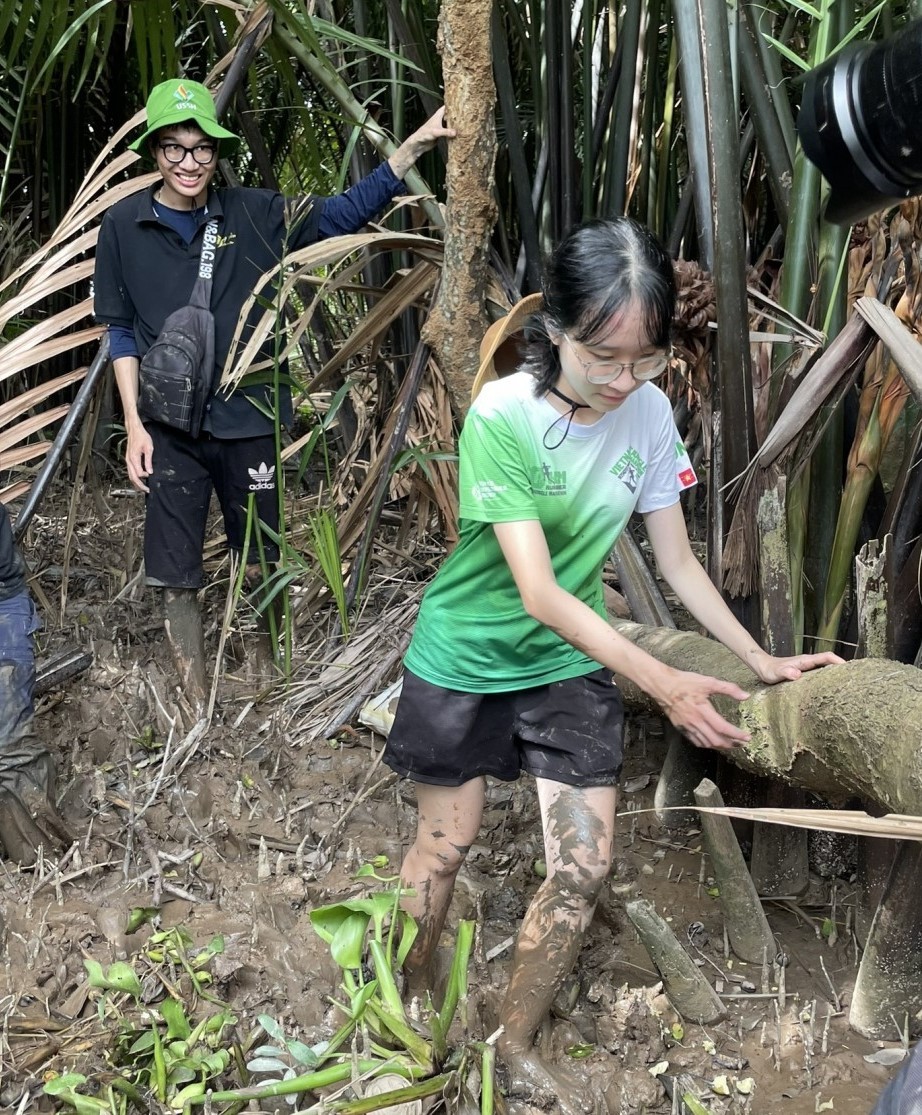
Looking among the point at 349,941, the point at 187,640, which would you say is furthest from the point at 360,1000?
the point at 187,640

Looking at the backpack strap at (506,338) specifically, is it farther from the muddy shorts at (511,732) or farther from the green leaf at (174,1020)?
the green leaf at (174,1020)

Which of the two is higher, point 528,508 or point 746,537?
point 528,508

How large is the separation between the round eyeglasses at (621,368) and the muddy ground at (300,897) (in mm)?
938

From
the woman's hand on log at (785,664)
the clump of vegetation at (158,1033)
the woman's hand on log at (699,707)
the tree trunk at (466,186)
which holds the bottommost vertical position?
the clump of vegetation at (158,1033)

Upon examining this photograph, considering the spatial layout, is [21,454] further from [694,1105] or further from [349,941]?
[694,1105]

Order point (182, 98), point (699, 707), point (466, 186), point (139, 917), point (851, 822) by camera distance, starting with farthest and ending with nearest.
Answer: point (182, 98), point (466, 186), point (139, 917), point (699, 707), point (851, 822)

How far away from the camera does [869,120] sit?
4.33 feet

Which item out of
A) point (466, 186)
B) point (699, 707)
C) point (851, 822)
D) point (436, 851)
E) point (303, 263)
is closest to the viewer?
point (851, 822)

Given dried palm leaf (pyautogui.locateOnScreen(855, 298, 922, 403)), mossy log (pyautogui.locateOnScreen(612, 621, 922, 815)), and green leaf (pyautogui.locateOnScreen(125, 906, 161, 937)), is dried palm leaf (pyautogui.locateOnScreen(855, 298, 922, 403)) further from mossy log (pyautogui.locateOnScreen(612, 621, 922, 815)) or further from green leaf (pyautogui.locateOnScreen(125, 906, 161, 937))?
green leaf (pyautogui.locateOnScreen(125, 906, 161, 937))

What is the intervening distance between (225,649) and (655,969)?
1.56 m

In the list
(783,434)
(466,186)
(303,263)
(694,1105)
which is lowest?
(694,1105)

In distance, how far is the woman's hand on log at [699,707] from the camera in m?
1.56

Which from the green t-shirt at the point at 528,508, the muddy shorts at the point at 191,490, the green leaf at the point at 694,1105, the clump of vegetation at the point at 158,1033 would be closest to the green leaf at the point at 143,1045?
the clump of vegetation at the point at 158,1033

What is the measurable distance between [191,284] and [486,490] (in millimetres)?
1407
